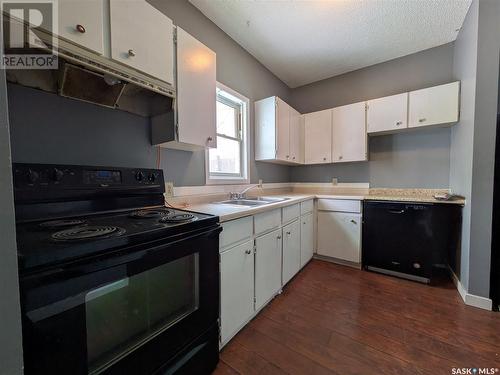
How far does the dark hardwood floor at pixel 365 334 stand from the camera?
1229 mm

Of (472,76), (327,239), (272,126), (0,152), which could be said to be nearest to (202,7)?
(272,126)

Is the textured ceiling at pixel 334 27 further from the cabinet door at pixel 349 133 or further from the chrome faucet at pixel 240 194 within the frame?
the chrome faucet at pixel 240 194

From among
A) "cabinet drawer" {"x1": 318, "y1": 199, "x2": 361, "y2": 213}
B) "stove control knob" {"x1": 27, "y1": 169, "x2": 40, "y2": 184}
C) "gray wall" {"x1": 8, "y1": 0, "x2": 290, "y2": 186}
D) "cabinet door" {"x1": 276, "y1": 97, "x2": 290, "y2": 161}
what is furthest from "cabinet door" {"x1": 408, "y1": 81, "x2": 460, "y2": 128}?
"stove control knob" {"x1": 27, "y1": 169, "x2": 40, "y2": 184}

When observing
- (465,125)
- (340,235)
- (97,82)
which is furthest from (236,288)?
(465,125)

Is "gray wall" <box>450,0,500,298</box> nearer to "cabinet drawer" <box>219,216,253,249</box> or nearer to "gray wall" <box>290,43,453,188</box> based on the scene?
"gray wall" <box>290,43,453,188</box>

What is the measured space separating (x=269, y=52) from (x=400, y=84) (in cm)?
178

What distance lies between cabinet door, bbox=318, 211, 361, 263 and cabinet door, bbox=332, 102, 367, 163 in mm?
816

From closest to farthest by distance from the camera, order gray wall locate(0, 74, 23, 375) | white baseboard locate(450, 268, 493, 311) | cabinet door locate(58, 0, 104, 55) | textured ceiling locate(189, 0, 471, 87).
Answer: gray wall locate(0, 74, 23, 375) < cabinet door locate(58, 0, 104, 55) < white baseboard locate(450, 268, 493, 311) < textured ceiling locate(189, 0, 471, 87)

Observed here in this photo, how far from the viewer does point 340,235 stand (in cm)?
259

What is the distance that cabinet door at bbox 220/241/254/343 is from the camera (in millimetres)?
1298

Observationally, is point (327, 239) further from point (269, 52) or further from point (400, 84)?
point (269, 52)

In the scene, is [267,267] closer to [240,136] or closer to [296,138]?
[240,136]

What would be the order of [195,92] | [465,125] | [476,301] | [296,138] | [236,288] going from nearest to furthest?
1. [236,288]
2. [195,92]
3. [476,301]
4. [465,125]
5. [296,138]

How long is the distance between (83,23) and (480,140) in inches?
110
